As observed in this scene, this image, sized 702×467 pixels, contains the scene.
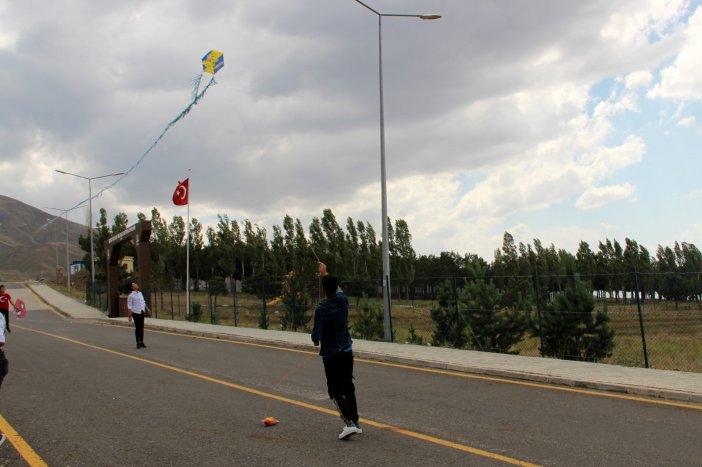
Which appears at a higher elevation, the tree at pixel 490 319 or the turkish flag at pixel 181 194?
the turkish flag at pixel 181 194

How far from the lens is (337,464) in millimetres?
5926

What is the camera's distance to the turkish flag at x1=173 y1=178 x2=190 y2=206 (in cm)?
3756

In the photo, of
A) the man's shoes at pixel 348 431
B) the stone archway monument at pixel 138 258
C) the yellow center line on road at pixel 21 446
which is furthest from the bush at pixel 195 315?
the man's shoes at pixel 348 431

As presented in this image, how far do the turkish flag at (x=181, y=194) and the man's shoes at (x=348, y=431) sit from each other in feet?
107

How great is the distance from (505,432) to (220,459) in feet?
10.5

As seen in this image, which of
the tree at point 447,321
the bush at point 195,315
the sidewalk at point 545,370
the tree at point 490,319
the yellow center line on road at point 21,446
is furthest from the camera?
the bush at point 195,315

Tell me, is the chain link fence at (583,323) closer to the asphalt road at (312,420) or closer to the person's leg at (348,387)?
the asphalt road at (312,420)

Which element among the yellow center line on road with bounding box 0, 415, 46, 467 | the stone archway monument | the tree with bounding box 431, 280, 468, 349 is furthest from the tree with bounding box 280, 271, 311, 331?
the yellow center line on road with bounding box 0, 415, 46, 467

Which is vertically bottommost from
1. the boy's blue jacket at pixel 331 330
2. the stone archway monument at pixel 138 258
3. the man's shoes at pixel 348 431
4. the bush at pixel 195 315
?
the man's shoes at pixel 348 431

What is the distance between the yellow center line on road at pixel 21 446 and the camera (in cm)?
612

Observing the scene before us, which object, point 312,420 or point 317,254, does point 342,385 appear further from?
point 317,254

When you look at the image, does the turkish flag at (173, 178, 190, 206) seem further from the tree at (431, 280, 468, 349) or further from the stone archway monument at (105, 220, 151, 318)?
the tree at (431, 280, 468, 349)

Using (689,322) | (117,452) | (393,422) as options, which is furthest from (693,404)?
(117,452)

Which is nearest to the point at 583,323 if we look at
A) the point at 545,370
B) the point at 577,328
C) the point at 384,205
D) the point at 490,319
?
the point at 577,328
